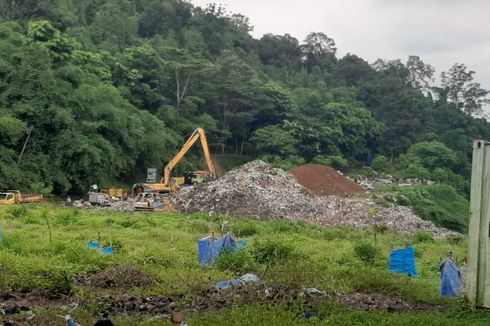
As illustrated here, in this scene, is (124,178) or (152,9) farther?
(152,9)

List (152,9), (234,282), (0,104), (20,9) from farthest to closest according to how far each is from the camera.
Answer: (152,9)
(20,9)
(0,104)
(234,282)

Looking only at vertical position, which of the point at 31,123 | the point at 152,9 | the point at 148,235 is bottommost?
the point at 148,235

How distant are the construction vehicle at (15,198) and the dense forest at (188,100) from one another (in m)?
1.30

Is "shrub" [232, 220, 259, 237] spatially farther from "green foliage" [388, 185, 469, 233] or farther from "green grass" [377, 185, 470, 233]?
"green foliage" [388, 185, 469, 233]

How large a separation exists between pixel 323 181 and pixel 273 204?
1124cm

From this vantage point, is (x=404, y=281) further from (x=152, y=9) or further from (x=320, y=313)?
(x=152, y=9)

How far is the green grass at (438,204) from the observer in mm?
40938

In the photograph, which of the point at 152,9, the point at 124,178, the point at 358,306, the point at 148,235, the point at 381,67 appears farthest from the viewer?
the point at 381,67

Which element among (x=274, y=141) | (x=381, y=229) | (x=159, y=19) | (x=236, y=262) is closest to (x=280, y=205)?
(x=381, y=229)

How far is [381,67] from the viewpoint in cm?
8806

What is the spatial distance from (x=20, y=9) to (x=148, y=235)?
111ft

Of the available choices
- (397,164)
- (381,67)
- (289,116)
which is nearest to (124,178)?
(289,116)

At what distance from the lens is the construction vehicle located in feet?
94.8

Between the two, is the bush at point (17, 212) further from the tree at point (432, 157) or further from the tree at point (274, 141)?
the tree at point (432, 157)
